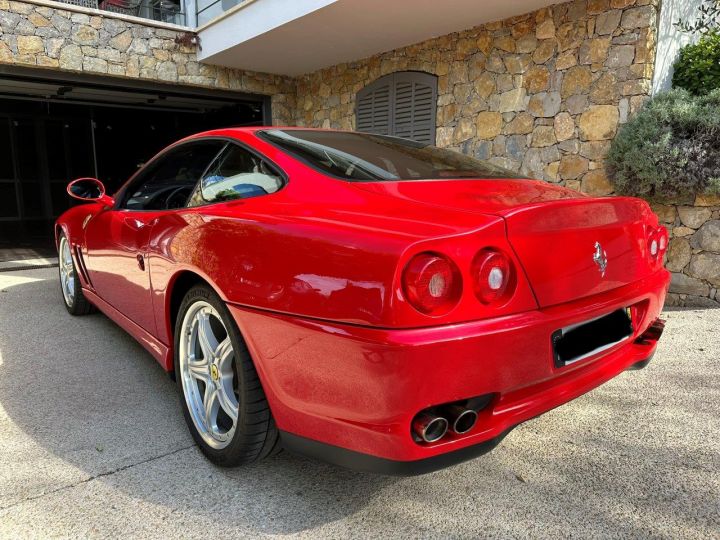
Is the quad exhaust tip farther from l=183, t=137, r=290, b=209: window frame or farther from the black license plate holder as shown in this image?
l=183, t=137, r=290, b=209: window frame

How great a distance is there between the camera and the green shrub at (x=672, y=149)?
14.7 ft

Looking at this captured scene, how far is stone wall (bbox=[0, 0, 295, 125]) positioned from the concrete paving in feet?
20.3

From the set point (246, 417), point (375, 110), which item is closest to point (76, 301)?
point (246, 417)

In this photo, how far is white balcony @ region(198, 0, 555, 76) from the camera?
5918mm

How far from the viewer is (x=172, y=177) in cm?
308

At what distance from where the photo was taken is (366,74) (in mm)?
8141

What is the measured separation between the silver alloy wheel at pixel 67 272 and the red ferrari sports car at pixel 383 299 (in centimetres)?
219

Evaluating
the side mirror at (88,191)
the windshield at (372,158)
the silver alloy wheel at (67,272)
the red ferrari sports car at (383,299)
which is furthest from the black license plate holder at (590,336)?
the silver alloy wheel at (67,272)

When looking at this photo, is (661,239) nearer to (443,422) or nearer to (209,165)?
(443,422)

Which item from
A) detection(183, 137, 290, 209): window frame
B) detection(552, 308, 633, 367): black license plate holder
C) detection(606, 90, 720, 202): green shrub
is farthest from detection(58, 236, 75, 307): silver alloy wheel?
detection(606, 90, 720, 202): green shrub

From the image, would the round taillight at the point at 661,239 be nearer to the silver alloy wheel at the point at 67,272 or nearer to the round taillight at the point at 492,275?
the round taillight at the point at 492,275

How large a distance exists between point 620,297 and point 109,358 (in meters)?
3.00

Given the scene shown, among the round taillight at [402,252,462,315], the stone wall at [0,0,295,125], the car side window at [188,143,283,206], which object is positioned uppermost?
the stone wall at [0,0,295,125]

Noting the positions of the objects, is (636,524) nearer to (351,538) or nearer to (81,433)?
(351,538)
